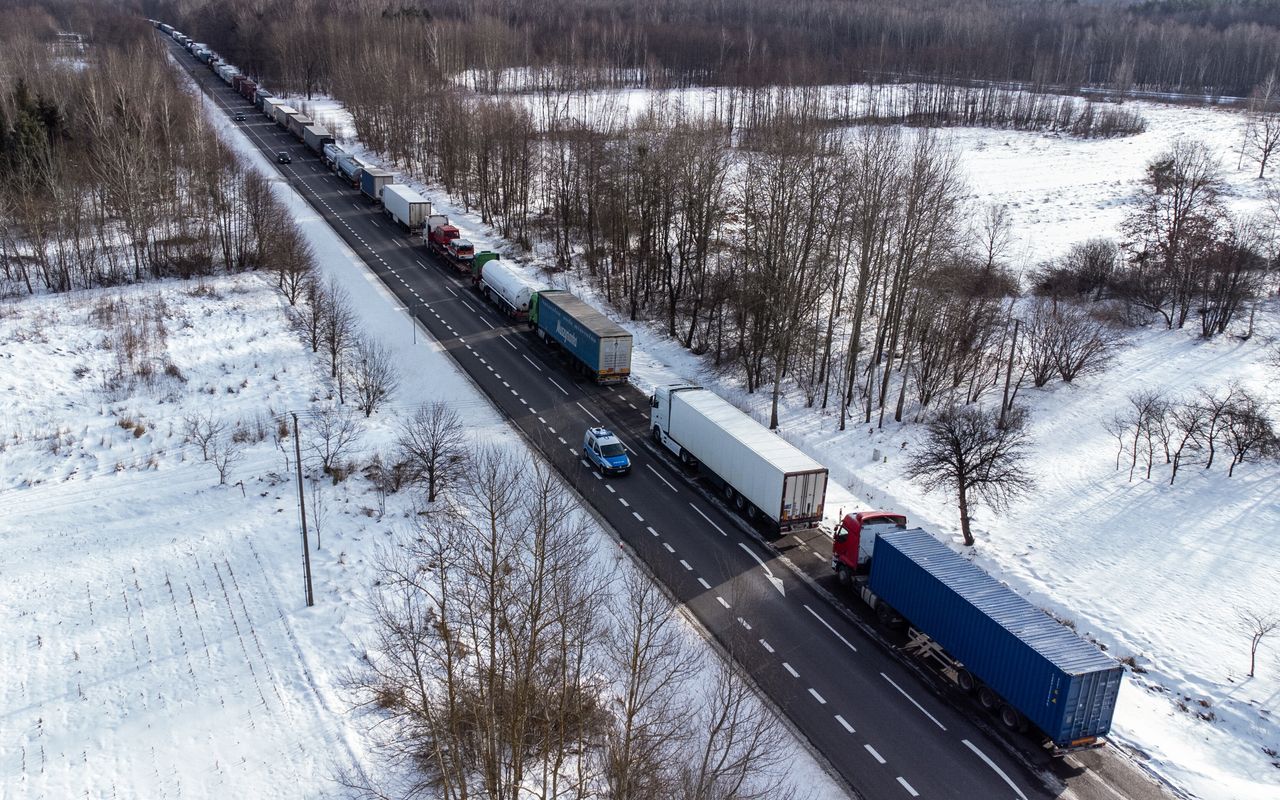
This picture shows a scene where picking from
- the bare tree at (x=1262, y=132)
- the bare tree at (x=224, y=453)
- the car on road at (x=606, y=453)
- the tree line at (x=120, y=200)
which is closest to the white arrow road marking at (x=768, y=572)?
the car on road at (x=606, y=453)

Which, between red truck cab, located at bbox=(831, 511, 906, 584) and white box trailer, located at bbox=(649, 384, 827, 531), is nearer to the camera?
red truck cab, located at bbox=(831, 511, 906, 584)

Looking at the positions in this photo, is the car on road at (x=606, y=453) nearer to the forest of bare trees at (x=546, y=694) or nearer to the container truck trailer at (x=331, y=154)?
the forest of bare trees at (x=546, y=694)

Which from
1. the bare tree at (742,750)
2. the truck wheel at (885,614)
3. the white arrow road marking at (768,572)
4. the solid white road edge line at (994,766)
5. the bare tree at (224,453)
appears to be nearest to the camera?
the bare tree at (742,750)

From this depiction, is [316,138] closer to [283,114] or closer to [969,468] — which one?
[283,114]

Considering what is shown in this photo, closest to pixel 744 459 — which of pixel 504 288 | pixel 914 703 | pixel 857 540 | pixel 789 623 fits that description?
pixel 857 540

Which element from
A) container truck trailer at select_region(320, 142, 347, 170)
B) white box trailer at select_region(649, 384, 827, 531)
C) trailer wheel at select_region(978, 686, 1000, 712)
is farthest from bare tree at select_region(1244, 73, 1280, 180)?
container truck trailer at select_region(320, 142, 347, 170)

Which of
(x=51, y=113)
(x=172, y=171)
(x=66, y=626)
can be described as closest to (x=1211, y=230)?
(x=66, y=626)

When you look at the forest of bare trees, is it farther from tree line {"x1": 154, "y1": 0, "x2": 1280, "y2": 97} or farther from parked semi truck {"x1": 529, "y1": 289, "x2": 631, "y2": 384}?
tree line {"x1": 154, "y1": 0, "x2": 1280, "y2": 97}
